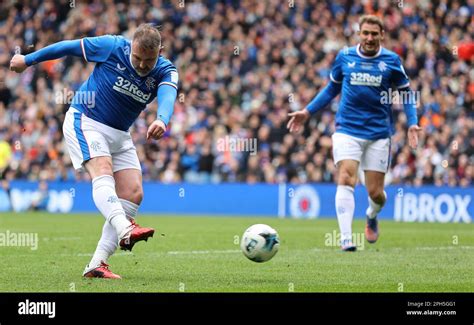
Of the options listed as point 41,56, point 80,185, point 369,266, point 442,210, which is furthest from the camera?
point 80,185

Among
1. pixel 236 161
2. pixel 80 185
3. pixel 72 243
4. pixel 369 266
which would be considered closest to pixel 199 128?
pixel 236 161

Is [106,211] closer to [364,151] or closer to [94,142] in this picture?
[94,142]

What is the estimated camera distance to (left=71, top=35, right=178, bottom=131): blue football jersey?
30.6 feet

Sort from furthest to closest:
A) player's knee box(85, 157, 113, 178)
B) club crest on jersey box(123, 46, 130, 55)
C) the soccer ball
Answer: the soccer ball < club crest on jersey box(123, 46, 130, 55) < player's knee box(85, 157, 113, 178)

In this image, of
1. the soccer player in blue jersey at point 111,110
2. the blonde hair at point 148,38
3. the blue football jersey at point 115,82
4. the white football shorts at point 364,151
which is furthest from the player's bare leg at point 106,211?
the white football shorts at point 364,151

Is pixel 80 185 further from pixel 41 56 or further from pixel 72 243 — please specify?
pixel 41 56

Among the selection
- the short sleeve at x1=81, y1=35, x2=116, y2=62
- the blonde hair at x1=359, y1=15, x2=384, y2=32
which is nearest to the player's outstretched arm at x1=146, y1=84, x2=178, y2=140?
the short sleeve at x1=81, y1=35, x2=116, y2=62

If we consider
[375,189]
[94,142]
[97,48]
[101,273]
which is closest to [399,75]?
[375,189]

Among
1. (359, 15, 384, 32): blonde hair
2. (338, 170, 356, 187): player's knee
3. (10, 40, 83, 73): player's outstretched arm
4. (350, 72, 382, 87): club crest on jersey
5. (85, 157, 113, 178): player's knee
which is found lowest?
(85, 157, 113, 178): player's knee

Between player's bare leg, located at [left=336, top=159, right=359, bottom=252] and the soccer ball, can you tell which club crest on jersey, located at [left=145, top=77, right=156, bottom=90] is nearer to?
the soccer ball

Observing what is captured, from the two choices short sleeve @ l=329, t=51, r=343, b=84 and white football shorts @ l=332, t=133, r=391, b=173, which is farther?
short sleeve @ l=329, t=51, r=343, b=84

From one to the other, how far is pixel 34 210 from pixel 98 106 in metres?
17.4

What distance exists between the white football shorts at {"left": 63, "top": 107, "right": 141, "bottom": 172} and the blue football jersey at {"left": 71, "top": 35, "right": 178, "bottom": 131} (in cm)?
8

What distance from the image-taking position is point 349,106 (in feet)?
43.3
